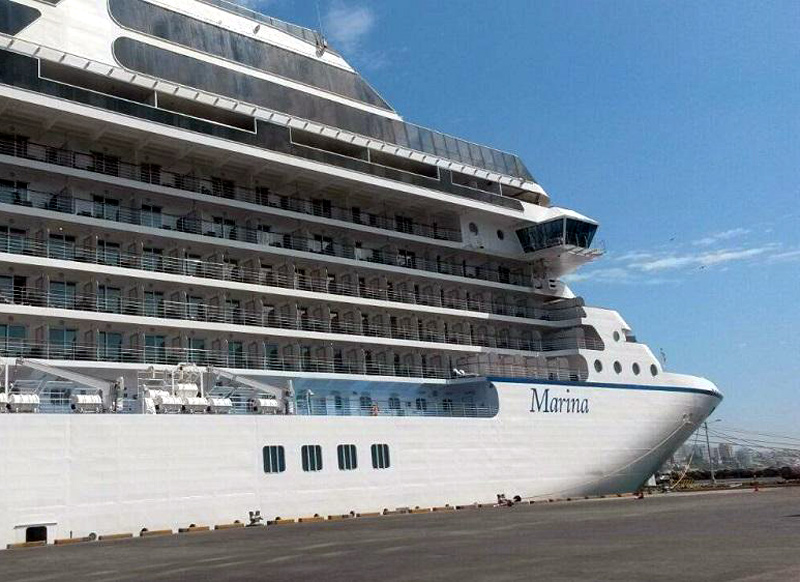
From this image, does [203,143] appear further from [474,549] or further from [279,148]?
[474,549]

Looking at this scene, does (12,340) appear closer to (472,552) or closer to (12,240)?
(12,240)

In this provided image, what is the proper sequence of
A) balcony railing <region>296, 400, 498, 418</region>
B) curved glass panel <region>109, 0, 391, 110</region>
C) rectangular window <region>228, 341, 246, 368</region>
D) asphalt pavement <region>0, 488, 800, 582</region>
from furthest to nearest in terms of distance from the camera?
curved glass panel <region>109, 0, 391, 110</region>
balcony railing <region>296, 400, 498, 418</region>
rectangular window <region>228, 341, 246, 368</region>
asphalt pavement <region>0, 488, 800, 582</region>

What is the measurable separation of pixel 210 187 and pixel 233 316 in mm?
4968

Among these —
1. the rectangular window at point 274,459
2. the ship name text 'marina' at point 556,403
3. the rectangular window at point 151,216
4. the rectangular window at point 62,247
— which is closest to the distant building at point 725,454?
the ship name text 'marina' at point 556,403

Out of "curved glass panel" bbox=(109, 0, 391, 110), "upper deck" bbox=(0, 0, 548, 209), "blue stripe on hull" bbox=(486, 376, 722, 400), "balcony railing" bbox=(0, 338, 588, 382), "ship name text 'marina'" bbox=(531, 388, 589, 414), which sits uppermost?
"curved glass panel" bbox=(109, 0, 391, 110)

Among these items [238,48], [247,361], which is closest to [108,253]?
[247,361]

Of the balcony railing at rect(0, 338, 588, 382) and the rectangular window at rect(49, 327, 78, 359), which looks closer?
the balcony railing at rect(0, 338, 588, 382)

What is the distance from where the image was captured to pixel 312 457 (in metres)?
24.6

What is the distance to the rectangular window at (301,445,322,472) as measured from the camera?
24.4 meters

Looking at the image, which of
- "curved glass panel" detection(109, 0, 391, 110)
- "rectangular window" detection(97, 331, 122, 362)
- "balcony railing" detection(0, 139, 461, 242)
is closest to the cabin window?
"rectangular window" detection(97, 331, 122, 362)

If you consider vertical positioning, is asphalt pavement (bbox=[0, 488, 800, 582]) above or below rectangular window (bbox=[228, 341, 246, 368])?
below

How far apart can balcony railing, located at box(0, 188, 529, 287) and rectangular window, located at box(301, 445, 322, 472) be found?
783 cm

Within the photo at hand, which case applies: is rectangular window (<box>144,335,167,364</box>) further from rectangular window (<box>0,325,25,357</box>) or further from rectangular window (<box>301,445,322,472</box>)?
rectangular window (<box>301,445,322,472</box>)

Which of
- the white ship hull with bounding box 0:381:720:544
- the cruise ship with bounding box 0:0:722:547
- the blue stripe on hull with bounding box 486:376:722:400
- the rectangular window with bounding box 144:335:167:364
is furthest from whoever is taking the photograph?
the blue stripe on hull with bounding box 486:376:722:400
